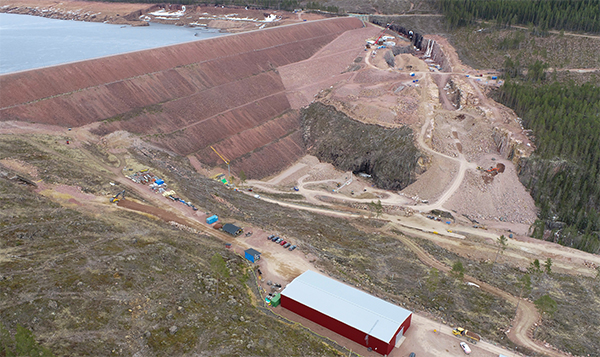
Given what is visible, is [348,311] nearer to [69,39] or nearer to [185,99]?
[185,99]

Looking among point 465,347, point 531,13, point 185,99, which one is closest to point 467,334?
point 465,347

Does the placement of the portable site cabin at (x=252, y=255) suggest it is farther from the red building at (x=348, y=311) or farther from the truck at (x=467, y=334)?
the truck at (x=467, y=334)

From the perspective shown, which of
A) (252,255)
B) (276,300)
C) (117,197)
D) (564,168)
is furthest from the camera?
(564,168)

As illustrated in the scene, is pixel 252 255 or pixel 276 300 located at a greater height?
pixel 252 255

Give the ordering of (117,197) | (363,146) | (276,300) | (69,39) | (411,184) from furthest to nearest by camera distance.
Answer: (69,39) < (363,146) < (411,184) < (117,197) < (276,300)

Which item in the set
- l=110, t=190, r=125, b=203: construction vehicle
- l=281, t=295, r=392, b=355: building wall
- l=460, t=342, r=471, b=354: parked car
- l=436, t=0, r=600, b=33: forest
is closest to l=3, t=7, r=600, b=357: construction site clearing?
l=110, t=190, r=125, b=203: construction vehicle

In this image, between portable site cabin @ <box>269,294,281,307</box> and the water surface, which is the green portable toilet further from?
the water surface

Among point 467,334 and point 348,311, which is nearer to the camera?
point 348,311
